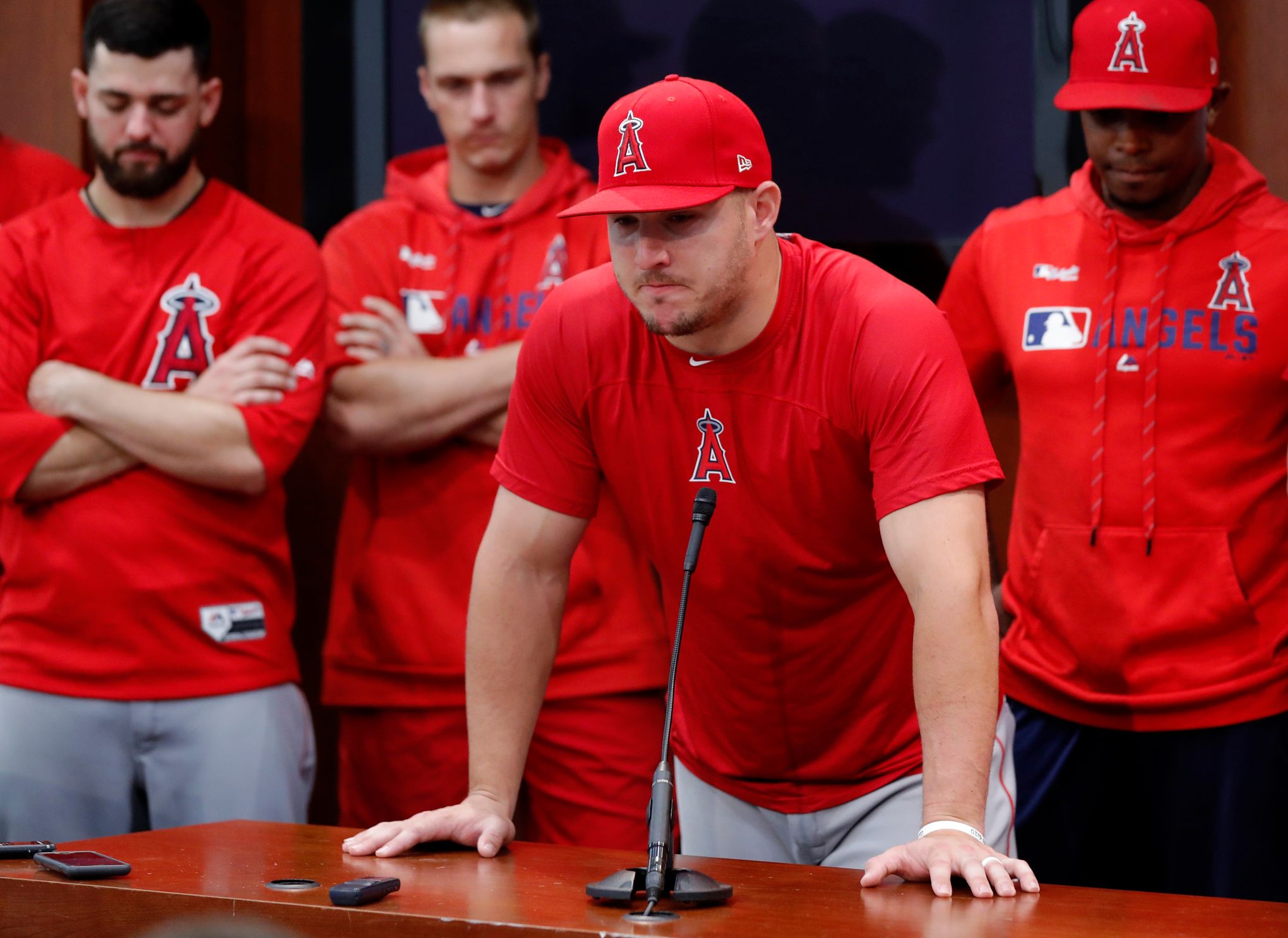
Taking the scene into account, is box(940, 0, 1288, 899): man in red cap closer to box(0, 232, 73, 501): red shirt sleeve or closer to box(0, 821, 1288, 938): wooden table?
box(0, 821, 1288, 938): wooden table

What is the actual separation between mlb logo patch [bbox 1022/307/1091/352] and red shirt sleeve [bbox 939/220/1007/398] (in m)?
0.10

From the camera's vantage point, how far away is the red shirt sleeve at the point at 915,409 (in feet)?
7.16

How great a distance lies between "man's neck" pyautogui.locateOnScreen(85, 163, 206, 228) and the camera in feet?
10.9

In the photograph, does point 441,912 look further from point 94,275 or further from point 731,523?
point 94,275

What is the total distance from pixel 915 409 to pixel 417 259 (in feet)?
5.15

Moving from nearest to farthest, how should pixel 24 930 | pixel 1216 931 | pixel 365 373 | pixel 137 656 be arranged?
pixel 1216 931 → pixel 24 930 → pixel 137 656 → pixel 365 373

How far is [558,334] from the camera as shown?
8.00 ft

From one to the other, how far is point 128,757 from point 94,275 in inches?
36.7

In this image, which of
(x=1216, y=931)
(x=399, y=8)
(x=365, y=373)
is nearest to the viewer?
(x=1216, y=931)

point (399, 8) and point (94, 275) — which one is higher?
point (399, 8)

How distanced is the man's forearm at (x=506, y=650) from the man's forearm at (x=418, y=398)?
0.81 m

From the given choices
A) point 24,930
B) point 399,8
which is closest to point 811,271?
point 24,930

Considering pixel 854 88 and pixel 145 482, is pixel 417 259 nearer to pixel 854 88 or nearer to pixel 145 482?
pixel 145 482

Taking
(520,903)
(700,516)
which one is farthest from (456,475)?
(520,903)
